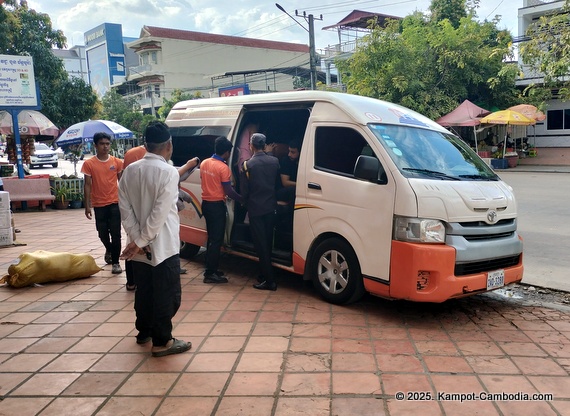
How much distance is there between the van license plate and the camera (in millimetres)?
4495

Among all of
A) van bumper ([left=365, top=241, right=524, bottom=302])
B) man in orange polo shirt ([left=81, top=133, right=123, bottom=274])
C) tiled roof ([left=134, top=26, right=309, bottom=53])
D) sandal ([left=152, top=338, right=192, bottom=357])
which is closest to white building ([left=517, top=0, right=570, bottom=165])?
van bumper ([left=365, top=241, right=524, bottom=302])

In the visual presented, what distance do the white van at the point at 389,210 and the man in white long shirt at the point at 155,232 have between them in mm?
1776

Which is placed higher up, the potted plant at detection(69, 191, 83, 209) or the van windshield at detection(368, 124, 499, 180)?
the van windshield at detection(368, 124, 499, 180)

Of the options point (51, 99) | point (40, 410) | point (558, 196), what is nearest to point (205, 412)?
point (40, 410)

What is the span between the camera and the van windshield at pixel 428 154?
461 centimetres

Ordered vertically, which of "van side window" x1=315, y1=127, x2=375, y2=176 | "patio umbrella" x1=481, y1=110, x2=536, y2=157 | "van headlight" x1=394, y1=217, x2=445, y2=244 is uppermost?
"patio umbrella" x1=481, y1=110, x2=536, y2=157

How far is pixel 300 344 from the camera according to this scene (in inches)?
158

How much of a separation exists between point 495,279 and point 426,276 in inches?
31.2

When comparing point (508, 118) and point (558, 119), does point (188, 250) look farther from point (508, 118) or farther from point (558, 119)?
point (558, 119)

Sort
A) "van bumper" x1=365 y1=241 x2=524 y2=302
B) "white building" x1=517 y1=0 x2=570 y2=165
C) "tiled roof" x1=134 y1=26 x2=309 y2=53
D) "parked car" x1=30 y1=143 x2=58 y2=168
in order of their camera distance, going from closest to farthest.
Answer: "van bumper" x1=365 y1=241 x2=524 y2=302
"white building" x1=517 y1=0 x2=570 y2=165
"parked car" x1=30 y1=143 x2=58 y2=168
"tiled roof" x1=134 y1=26 x2=309 y2=53

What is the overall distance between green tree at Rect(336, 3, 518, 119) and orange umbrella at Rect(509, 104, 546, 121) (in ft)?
5.36

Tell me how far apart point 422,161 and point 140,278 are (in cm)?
285

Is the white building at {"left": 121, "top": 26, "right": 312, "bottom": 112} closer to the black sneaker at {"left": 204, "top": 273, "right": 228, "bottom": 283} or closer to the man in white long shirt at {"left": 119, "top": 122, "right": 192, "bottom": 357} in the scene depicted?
the black sneaker at {"left": 204, "top": 273, "right": 228, "bottom": 283}

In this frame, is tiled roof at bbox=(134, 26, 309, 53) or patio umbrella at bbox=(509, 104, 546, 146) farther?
tiled roof at bbox=(134, 26, 309, 53)
